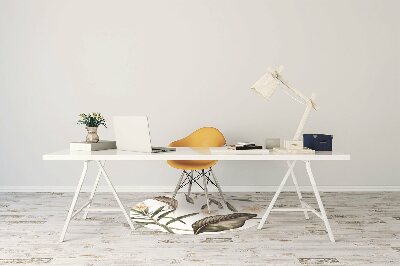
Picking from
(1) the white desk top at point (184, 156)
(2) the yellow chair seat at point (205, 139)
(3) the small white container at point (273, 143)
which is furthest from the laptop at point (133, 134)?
(2) the yellow chair seat at point (205, 139)

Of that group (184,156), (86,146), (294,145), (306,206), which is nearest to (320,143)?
(294,145)

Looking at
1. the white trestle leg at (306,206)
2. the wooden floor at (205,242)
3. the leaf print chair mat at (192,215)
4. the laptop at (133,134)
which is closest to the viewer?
the wooden floor at (205,242)

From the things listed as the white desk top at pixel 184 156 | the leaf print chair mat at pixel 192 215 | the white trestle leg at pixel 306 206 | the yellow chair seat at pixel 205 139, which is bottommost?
the leaf print chair mat at pixel 192 215

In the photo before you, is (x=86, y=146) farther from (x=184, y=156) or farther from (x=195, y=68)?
(x=195, y=68)

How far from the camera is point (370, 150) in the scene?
520cm

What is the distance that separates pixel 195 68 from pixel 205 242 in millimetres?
2570

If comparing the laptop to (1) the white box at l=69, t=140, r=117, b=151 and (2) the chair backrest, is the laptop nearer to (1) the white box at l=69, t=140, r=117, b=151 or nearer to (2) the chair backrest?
(1) the white box at l=69, t=140, r=117, b=151

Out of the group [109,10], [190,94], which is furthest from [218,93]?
[109,10]

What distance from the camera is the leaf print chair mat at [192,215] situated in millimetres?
3478

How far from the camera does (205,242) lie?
3.10 metres

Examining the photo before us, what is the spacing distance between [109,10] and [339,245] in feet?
12.0

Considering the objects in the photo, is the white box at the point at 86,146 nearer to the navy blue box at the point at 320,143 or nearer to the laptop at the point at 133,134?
the laptop at the point at 133,134

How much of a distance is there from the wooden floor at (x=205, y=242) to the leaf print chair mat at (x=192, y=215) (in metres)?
0.15

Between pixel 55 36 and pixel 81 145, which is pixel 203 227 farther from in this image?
pixel 55 36
